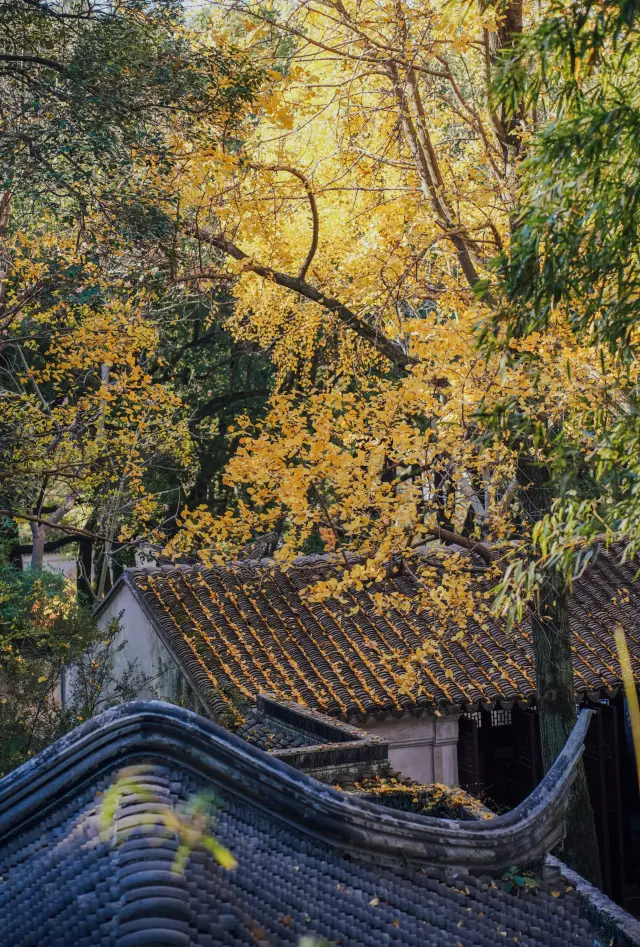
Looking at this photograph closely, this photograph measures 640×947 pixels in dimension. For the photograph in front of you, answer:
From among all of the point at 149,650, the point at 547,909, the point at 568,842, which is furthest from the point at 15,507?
the point at 547,909

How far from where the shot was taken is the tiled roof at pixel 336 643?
410 inches

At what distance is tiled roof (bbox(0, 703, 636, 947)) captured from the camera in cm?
278

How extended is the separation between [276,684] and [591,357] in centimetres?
492

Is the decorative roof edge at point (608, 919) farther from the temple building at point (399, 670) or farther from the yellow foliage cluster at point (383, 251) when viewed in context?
the temple building at point (399, 670)

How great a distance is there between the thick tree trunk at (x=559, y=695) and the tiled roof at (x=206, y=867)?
4.93 m

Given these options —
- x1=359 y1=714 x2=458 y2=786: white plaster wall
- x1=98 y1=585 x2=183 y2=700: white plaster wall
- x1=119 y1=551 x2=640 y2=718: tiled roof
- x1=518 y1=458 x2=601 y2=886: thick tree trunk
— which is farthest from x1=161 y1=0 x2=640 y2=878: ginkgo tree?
x1=359 y1=714 x2=458 y2=786: white plaster wall

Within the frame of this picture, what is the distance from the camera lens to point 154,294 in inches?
371

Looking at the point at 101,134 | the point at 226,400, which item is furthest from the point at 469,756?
the point at 226,400

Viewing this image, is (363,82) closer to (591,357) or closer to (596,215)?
(591,357)

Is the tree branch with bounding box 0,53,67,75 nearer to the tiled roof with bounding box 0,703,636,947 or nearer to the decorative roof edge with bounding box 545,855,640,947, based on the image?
the tiled roof with bounding box 0,703,636,947

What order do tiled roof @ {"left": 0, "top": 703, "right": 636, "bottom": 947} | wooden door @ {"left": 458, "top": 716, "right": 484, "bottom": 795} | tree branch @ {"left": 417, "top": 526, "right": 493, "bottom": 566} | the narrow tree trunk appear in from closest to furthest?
tiled roof @ {"left": 0, "top": 703, "right": 636, "bottom": 947} < tree branch @ {"left": 417, "top": 526, "right": 493, "bottom": 566} < wooden door @ {"left": 458, "top": 716, "right": 484, "bottom": 795} < the narrow tree trunk

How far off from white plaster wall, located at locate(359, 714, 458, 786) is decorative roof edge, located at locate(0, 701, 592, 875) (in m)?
6.52

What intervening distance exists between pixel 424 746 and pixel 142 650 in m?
4.05

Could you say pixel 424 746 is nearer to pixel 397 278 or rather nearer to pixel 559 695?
pixel 559 695
